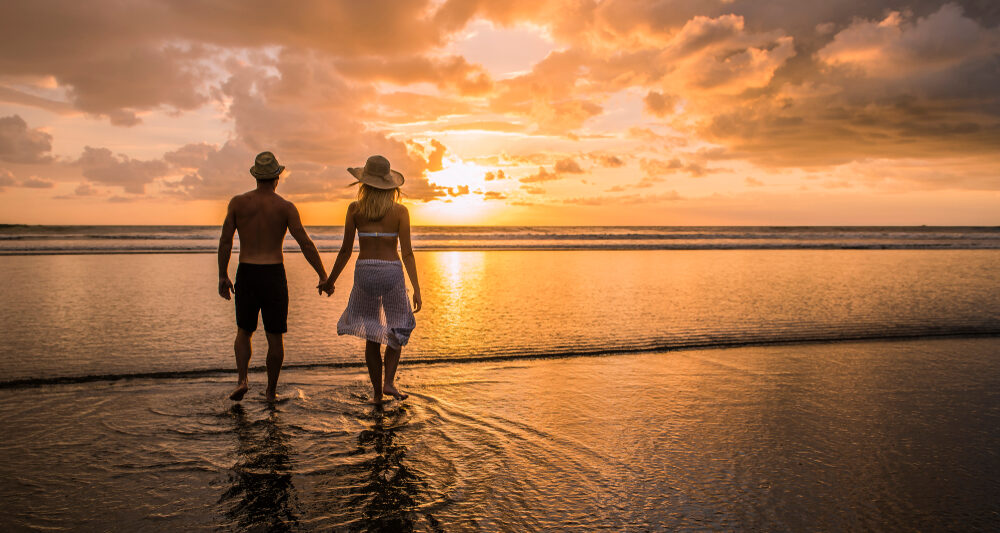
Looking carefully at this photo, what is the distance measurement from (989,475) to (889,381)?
2247 millimetres

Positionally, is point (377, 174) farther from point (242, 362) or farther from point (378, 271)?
point (242, 362)

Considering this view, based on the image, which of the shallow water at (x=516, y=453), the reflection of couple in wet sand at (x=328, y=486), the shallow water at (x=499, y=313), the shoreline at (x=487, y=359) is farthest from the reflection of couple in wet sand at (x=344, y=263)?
the shallow water at (x=499, y=313)

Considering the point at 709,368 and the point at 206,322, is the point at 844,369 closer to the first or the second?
the point at 709,368

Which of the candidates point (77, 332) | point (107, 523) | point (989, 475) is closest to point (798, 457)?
point (989, 475)

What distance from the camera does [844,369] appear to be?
6.00 meters

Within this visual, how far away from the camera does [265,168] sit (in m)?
4.90

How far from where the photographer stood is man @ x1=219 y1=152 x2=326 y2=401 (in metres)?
4.84

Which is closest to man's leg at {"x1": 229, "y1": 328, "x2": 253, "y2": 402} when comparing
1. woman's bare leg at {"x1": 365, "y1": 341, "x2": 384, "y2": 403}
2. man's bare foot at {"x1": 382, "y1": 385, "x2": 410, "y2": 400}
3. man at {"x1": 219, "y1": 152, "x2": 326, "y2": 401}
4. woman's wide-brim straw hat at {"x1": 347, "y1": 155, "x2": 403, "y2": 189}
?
man at {"x1": 219, "y1": 152, "x2": 326, "y2": 401}

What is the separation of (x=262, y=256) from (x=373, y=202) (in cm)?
107

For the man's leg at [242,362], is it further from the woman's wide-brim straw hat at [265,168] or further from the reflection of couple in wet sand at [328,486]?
the woman's wide-brim straw hat at [265,168]

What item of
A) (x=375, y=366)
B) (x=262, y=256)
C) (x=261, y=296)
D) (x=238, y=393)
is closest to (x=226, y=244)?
(x=262, y=256)

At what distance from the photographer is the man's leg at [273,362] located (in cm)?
481

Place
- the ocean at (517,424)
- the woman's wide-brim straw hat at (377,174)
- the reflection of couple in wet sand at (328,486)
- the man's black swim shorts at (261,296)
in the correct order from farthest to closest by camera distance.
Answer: the man's black swim shorts at (261,296)
the woman's wide-brim straw hat at (377,174)
the ocean at (517,424)
the reflection of couple in wet sand at (328,486)

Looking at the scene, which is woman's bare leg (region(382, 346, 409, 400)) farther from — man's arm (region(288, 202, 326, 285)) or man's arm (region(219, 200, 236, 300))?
man's arm (region(219, 200, 236, 300))
